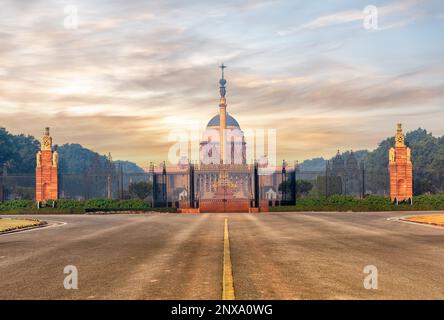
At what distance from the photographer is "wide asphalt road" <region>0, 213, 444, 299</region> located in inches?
366

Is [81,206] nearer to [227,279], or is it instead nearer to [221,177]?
[227,279]

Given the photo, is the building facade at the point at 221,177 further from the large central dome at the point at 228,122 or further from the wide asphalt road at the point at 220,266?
the wide asphalt road at the point at 220,266

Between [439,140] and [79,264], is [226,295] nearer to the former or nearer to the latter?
[79,264]

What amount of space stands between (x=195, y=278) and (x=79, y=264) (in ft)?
13.0

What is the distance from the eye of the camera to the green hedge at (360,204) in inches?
1779

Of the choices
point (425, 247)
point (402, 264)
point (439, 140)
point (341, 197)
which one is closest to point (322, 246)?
point (425, 247)

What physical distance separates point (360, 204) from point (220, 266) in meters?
36.1

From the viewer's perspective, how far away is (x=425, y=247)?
16859 millimetres

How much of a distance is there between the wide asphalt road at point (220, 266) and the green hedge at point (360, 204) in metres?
24.7

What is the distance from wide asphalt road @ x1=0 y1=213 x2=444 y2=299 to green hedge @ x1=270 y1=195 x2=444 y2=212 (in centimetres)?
2466

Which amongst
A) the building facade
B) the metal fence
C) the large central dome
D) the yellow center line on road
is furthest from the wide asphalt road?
the large central dome

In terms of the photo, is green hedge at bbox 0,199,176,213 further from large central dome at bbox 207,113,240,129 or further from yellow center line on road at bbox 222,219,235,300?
large central dome at bbox 207,113,240,129

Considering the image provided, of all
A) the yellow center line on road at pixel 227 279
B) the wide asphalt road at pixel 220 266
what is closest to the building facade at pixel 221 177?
the wide asphalt road at pixel 220 266
